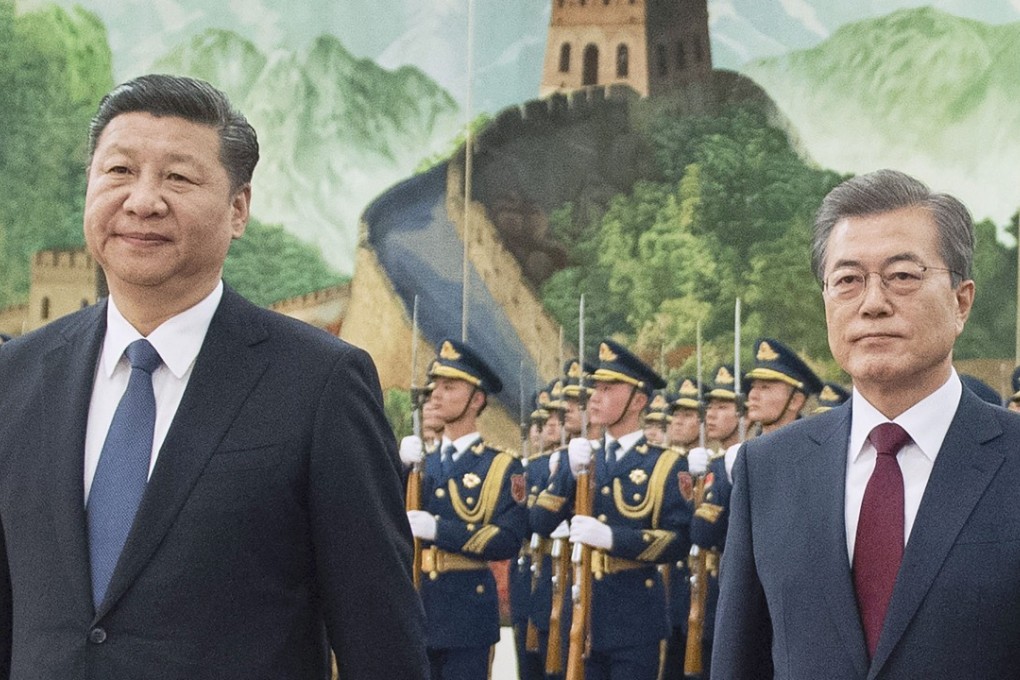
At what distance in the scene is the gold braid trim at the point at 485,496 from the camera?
8.02m

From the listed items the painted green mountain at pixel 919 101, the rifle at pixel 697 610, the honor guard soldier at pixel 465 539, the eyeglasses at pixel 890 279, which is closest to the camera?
the eyeglasses at pixel 890 279

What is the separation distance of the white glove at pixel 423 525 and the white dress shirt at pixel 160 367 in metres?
5.43

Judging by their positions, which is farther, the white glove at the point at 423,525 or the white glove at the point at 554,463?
the white glove at the point at 554,463

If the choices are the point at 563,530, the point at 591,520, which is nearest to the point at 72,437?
the point at 591,520

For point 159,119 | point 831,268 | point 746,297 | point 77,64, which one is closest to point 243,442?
point 159,119

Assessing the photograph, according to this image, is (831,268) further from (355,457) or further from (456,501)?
(456,501)

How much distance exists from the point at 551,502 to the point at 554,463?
312mm

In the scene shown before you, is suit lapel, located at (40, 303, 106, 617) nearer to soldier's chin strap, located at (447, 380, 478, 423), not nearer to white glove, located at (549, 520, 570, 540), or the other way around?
soldier's chin strap, located at (447, 380, 478, 423)

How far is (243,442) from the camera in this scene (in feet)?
7.73

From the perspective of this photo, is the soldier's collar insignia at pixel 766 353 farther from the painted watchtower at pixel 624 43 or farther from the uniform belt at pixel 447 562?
the painted watchtower at pixel 624 43

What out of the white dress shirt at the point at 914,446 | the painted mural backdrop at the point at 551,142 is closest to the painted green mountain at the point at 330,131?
the painted mural backdrop at the point at 551,142

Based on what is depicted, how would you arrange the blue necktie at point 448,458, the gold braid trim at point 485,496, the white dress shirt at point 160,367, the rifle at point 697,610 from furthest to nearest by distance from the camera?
the rifle at point 697,610, the blue necktie at point 448,458, the gold braid trim at point 485,496, the white dress shirt at point 160,367

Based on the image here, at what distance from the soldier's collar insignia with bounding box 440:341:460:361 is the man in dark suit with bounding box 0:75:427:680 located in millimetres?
5959

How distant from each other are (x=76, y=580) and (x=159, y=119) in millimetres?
668
